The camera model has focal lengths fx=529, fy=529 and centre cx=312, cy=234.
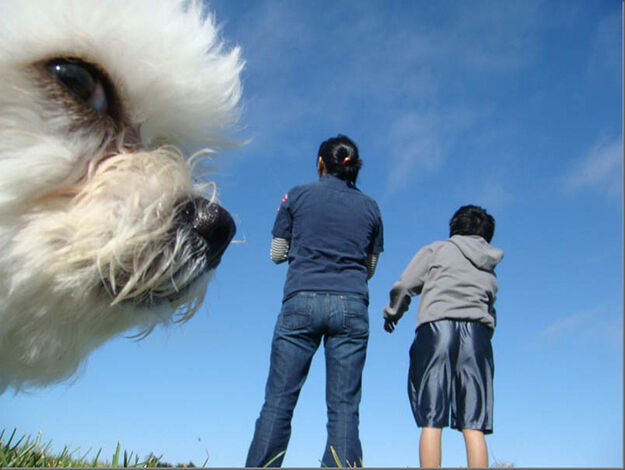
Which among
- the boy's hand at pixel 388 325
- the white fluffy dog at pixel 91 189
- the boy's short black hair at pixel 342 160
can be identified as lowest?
the white fluffy dog at pixel 91 189

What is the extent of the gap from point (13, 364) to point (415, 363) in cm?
354

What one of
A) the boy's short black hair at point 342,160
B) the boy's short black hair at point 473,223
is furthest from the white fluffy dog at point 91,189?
the boy's short black hair at point 473,223

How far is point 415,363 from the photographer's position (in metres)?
5.04

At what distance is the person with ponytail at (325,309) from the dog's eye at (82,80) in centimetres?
246

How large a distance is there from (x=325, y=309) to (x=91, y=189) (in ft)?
8.23

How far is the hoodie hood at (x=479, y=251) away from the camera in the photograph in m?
5.27

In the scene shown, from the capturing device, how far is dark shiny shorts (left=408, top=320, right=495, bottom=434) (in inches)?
183

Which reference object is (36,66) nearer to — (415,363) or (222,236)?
(222,236)

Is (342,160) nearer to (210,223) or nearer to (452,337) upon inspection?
(452,337)

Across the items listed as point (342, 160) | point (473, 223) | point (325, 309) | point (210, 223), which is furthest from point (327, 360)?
point (473, 223)

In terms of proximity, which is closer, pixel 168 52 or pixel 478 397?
pixel 168 52

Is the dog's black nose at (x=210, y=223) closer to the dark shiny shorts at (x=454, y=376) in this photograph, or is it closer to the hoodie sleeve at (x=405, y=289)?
the dark shiny shorts at (x=454, y=376)

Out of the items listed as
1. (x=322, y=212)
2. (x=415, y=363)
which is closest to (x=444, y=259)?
(x=415, y=363)

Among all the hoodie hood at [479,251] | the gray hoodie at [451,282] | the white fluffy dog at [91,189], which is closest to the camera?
the white fluffy dog at [91,189]
